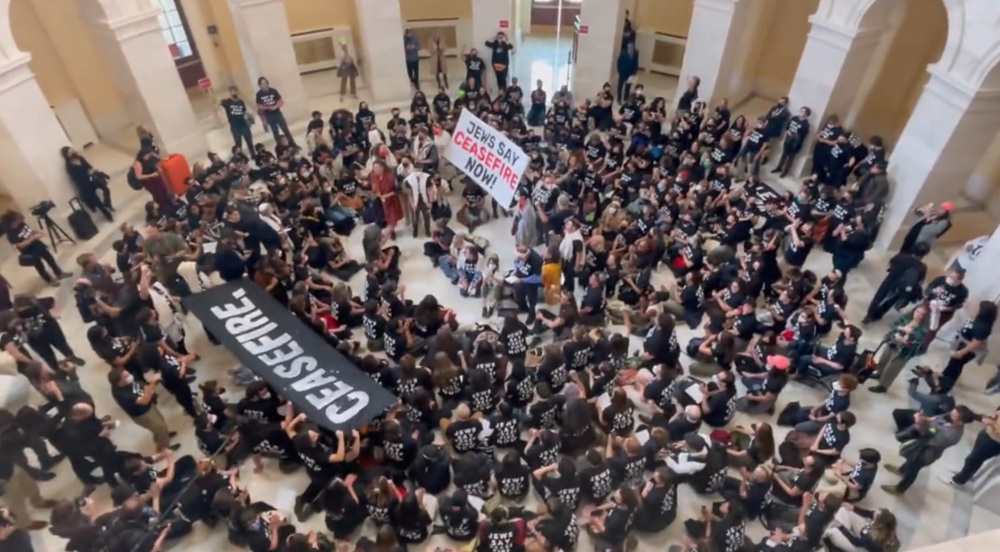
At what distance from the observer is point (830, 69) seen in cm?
1116

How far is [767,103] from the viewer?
573 inches

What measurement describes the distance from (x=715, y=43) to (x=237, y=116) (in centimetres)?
885

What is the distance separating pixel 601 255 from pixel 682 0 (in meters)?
8.65

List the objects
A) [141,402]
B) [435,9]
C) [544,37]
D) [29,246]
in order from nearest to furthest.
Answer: [141,402] → [29,246] → [435,9] → [544,37]

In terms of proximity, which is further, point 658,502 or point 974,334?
point 974,334

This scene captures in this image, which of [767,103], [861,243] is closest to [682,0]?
[767,103]

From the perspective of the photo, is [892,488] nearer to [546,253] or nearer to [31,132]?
[546,253]

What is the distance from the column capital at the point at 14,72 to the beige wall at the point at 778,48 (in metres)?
12.5

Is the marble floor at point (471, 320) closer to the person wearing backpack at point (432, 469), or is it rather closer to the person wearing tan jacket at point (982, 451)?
the person wearing tan jacket at point (982, 451)

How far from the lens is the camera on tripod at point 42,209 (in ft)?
33.7

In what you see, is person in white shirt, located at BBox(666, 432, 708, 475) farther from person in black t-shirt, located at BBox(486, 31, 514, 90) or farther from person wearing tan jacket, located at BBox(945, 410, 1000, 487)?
person in black t-shirt, located at BBox(486, 31, 514, 90)

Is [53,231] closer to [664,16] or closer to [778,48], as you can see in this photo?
[664,16]

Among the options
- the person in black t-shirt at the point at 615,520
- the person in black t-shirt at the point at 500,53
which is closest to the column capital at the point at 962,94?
the person in black t-shirt at the point at 615,520

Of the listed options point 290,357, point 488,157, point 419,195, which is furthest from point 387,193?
point 290,357
